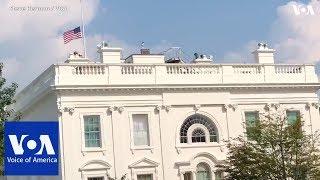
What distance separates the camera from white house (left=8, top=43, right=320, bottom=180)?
4394 cm

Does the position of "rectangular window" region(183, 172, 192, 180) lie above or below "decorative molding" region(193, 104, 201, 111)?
below

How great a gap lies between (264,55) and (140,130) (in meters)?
10.4

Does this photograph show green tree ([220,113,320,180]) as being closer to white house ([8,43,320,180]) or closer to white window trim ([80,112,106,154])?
white house ([8,43,320,180])

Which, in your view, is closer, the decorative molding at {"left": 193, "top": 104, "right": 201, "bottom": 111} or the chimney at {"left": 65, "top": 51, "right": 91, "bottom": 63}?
the chimney at {"left": 65, "top": 51, "right": 91, "bottom": 63}

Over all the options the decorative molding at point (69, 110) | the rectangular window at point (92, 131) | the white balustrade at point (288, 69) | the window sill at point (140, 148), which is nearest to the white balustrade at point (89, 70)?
the decorative molding at point (69, 110)

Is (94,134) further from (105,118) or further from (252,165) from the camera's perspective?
(252,165)

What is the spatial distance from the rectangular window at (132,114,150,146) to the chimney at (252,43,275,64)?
30.5 ft

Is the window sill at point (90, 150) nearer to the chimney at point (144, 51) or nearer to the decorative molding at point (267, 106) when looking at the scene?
the chimney at point (144, 51)

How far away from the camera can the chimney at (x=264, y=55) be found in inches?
1988

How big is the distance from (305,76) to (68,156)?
1639 cm

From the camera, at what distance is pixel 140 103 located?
45.4 metres

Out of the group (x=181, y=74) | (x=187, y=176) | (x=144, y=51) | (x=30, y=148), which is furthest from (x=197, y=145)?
(x=30, y=148)

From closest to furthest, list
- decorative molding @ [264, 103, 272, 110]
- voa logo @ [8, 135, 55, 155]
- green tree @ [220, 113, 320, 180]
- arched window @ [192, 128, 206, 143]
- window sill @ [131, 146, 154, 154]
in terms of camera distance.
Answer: voa logo @ [8, 135, 55, 155], green tree @ [220, 113, 320, 180], window sill @ [131, 146, 154, 154], arched window @ [192, 128, 206, 143], decorative molding @ [264, 103, 272, 110]

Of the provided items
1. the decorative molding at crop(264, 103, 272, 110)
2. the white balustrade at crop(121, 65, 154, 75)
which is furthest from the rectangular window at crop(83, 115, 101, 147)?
the decorative molding at crop(264, 103, 272, 110)
